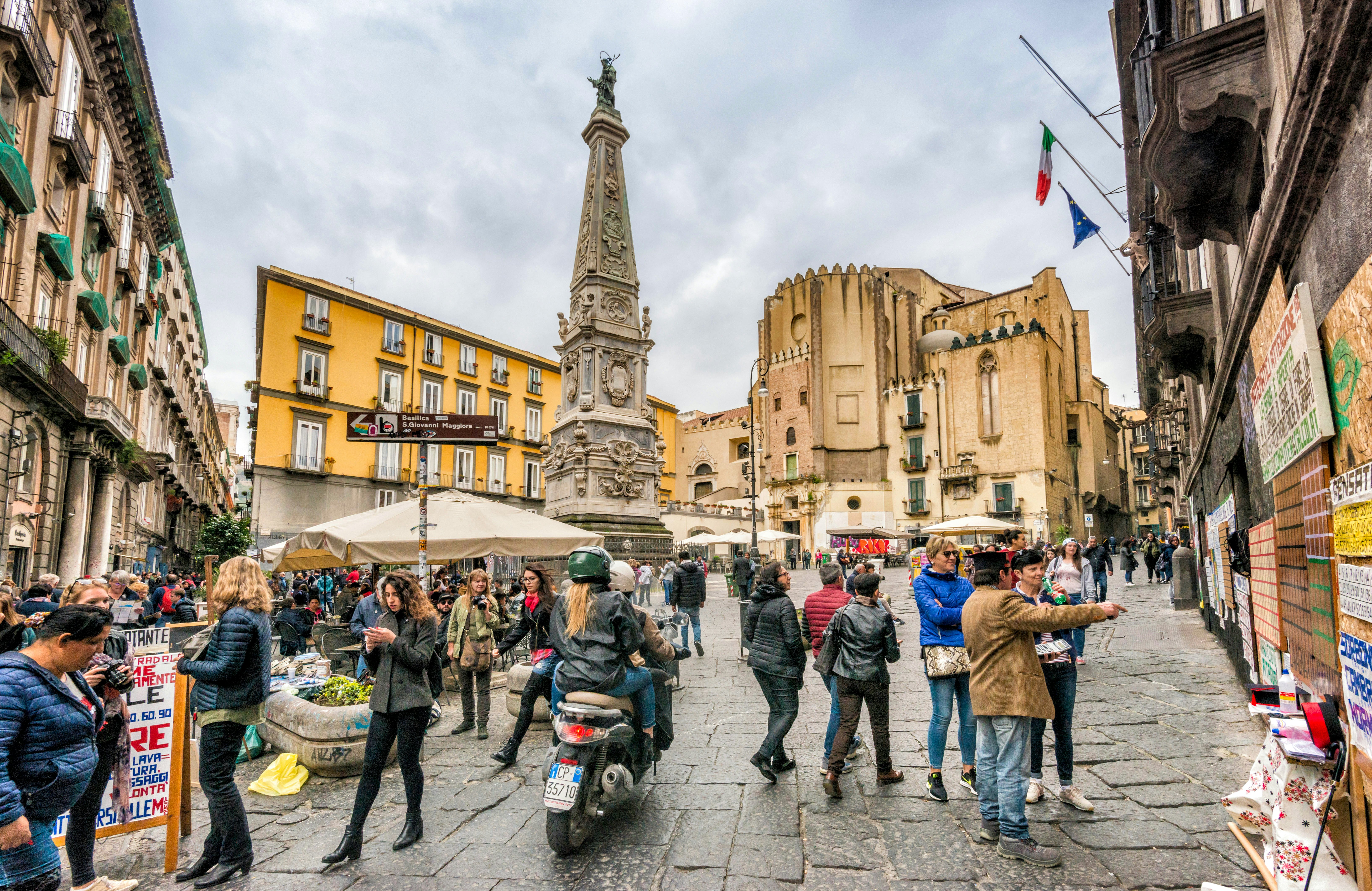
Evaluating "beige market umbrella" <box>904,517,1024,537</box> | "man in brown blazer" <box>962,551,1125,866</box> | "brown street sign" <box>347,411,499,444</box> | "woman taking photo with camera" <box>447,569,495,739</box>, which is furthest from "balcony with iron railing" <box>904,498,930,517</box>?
"man in brown blazer" <box>962,551,1125,866</box>

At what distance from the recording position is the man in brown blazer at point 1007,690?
3.55 m

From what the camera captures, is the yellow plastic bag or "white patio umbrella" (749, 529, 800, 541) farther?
"white patio umbrella" (749, 529, 800, 541)

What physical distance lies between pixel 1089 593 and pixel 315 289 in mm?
31980

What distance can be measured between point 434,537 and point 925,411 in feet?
129

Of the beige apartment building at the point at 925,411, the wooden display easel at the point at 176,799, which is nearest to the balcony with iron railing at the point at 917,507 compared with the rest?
the beige apartment building at the point at 925,411

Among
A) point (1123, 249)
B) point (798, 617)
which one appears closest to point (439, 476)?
point (1123, 249)

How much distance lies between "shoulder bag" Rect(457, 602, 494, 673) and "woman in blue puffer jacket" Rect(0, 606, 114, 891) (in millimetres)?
3834

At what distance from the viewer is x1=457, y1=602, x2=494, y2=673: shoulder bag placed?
6.45 metres

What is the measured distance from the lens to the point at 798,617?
16.4ft

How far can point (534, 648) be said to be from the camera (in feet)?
24.5

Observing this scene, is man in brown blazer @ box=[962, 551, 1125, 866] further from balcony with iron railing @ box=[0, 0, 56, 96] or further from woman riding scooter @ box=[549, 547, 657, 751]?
balcony with iron railing @ box=[0, 0, 56, 96]

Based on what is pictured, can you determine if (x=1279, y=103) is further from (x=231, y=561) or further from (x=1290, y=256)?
(x=231, y=561)

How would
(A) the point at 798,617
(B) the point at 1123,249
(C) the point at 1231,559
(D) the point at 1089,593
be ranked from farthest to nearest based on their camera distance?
(B) the point at 1123,249 → (D) the point at 1089,593 → (C) the point at 1231,559 → (A) the point at 798,617

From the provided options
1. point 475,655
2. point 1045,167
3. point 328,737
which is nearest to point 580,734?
point 328,737
